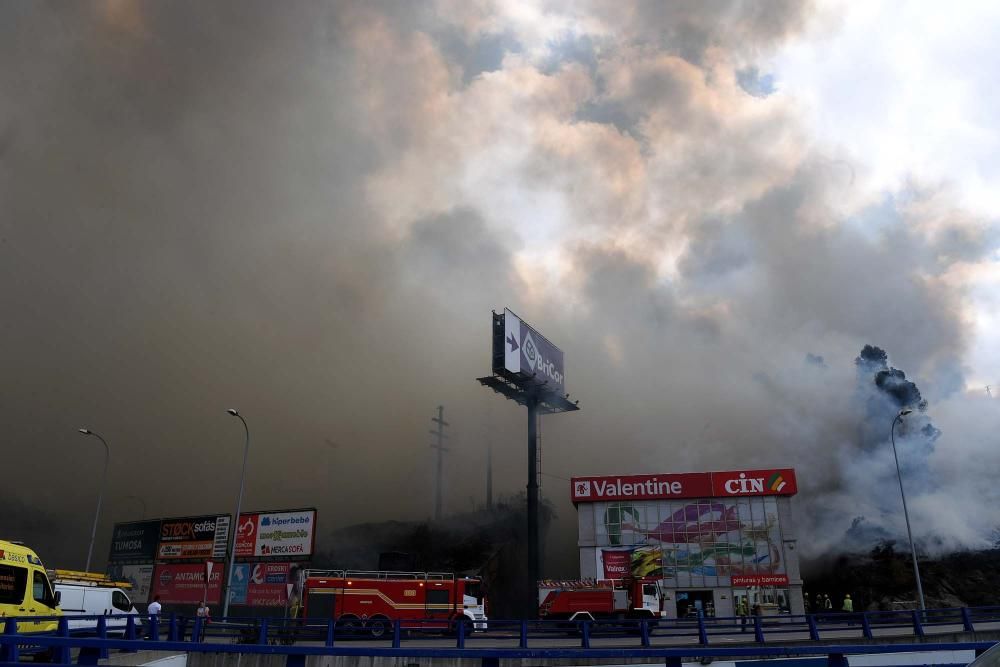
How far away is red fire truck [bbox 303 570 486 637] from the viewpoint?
31.4 metres

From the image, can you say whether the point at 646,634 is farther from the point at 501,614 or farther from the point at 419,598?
the point at 501,614

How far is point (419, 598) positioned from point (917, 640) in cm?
1998

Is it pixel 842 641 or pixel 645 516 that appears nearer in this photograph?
pixel 842 641

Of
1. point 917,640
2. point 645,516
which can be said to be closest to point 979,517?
point 645,516

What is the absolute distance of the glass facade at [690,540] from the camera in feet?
174

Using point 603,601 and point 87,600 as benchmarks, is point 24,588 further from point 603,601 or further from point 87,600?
point 603,601

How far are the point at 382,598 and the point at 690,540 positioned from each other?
101 feet

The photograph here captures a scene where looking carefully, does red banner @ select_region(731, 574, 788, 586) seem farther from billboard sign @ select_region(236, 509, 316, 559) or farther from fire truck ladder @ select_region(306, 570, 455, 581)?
billboard sign @ select_region(236, 509, 316, 559)

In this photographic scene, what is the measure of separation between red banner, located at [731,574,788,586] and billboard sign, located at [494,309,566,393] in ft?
66.8

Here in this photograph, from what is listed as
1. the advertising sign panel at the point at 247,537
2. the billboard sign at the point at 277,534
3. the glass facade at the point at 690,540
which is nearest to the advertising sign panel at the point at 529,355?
the glass facade at the point at 690,540

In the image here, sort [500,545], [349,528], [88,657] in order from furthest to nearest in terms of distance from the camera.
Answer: [349,528], [500,545], [88,657]

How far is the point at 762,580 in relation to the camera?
52031 mm

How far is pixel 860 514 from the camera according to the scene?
6944 cm

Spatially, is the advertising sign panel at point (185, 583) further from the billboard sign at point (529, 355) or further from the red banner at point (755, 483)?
the red banner at point (755, 483)
